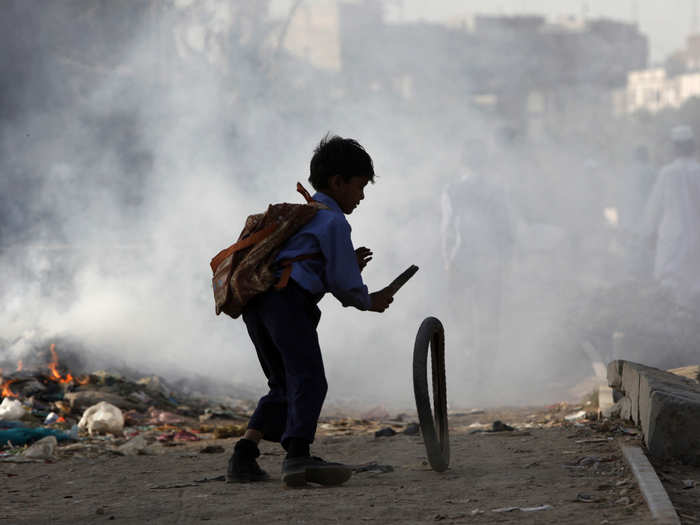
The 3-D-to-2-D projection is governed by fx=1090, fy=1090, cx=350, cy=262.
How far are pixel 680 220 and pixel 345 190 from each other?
31.3 feet

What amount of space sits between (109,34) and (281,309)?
9.30m

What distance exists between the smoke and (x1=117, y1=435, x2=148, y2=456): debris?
331 cm

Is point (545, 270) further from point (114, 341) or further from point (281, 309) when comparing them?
point (281, 309)

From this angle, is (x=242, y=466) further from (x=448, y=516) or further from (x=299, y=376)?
(x=448, y=516)

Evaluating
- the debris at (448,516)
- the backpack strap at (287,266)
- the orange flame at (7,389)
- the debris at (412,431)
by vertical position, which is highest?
the backpack strap at (287,266)

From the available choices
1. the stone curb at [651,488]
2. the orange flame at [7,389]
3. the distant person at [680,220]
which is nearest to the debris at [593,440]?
the stone curb at [651,488]

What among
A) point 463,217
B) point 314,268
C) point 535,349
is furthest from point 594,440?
point 535,349

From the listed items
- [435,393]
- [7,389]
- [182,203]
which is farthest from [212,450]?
[182,203]

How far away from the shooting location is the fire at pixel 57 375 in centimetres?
905

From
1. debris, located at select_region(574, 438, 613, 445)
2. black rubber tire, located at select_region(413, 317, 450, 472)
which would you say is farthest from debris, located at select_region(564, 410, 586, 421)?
black rubber tire, located at select_region(413, 317, 450, 472)

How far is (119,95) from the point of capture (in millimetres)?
12914

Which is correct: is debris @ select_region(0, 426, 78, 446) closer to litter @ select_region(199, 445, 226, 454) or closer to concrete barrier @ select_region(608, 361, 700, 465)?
litter @ select_region(199, 445, 226, 454)

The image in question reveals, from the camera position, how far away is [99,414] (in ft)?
25.0

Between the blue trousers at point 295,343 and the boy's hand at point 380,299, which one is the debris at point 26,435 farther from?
the boy's hand at point 380,299
